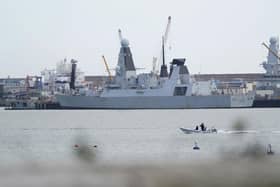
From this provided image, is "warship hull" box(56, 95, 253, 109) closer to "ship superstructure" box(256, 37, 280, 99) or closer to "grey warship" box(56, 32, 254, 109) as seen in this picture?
"grey warship" box(56, 32, 254, 109)

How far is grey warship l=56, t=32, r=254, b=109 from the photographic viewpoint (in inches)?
4739

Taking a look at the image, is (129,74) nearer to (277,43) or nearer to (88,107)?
(88,107)

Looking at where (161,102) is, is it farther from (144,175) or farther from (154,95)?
(144,175)

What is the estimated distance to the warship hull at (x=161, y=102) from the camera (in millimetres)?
120562

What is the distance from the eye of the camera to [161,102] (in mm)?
120688

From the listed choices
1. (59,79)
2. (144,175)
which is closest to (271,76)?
(59,79)

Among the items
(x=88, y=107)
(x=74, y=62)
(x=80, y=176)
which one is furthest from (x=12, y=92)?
(x=80, y=176)

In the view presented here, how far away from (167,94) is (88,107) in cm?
1346

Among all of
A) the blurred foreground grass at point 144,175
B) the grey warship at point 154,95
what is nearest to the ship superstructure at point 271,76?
the grey warship at point 154,95

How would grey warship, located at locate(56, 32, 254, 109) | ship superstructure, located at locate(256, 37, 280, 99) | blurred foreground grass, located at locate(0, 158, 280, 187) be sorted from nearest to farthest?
blurred foreground grass, located at locate(0, 158, 280, 187) → grey warship, located at locate(56, 32, 254, 109) → ship superstructure, located at locate(256, 37, 280, 99)

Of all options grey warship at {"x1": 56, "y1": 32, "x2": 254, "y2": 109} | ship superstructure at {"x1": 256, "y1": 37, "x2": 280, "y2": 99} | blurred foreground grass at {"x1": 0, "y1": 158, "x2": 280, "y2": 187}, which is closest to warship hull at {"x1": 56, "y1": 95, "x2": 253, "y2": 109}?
grey warship at {"x1": 56, "y1": 32, "x2": 254, "y2": 109}

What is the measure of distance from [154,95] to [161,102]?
175 cm

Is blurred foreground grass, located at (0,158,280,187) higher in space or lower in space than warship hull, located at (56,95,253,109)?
higher

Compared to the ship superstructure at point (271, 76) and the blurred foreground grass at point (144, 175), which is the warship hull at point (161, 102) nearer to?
the ship superstructure at point (271, 76)
